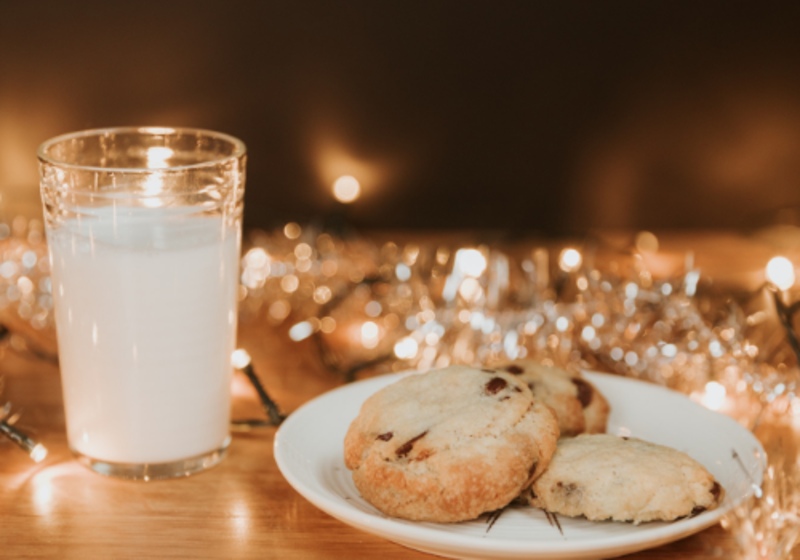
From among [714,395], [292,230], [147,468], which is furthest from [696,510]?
[292,230]

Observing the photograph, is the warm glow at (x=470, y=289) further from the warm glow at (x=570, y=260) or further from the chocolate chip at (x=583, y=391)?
the chocolate chip at (x=583, y=391)

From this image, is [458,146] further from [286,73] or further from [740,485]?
[740,485]

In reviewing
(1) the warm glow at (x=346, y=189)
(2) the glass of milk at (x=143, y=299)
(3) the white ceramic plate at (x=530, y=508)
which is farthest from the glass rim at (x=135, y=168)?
(1) the warm glow at (x=346, y=189)

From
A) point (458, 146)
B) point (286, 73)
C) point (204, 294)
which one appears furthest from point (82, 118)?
point (204, 294)

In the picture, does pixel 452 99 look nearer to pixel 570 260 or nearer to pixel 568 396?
pixel 570 260

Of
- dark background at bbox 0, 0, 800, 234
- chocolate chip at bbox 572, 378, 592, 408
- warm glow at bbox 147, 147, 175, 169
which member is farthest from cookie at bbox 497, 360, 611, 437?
dark background at bbox 0, 0, 800, 234

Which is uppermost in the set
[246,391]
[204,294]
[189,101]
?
[189,101]

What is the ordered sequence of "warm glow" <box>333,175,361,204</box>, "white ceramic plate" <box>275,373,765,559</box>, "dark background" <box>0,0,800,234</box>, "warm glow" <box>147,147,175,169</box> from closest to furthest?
"white ceramic plate" <box>275,373,765,559</box> < "warm glow" <box>147,147,175,169</box> < "dark background" <box>0,0,800,234</box> < "warm glow" <box>333,175,361,204</box>

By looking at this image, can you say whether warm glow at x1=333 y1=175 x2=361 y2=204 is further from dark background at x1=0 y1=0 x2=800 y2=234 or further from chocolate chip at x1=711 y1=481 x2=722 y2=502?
chocolate chip at x1=711 y1=481 x2=722 y2=502
